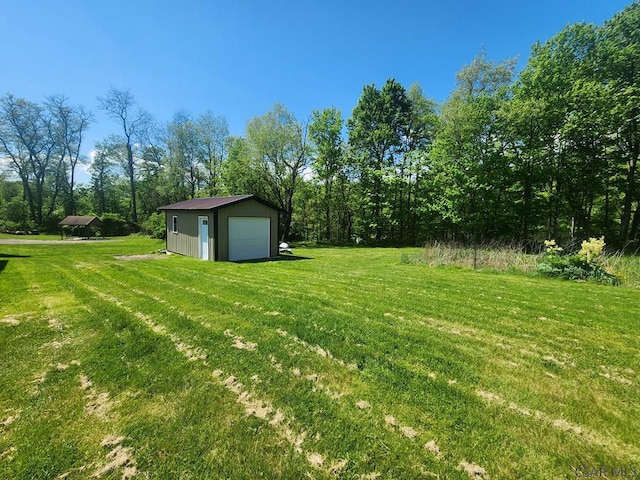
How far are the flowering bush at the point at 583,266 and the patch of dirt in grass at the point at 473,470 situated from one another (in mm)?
7714

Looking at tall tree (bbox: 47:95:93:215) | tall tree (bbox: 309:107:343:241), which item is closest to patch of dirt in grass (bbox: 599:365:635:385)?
tall tree (bbox: 309:107:343:241)

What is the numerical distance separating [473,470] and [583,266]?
8.27 m

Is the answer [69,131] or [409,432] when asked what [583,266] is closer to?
[409,432]

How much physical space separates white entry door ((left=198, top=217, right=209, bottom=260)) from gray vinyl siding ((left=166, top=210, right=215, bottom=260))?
0.24 m

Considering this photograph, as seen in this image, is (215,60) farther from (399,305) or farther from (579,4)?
(579,4)

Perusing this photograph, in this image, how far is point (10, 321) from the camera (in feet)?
12.9

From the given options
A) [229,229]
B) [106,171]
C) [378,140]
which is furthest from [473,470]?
[106,171]

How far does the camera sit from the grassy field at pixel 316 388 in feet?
5.67

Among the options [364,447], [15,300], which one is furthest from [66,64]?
[364,447]

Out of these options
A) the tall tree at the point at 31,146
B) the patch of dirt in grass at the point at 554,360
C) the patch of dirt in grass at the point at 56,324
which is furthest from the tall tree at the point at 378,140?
the tall tree at the point at 31,146

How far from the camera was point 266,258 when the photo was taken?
1149 cm

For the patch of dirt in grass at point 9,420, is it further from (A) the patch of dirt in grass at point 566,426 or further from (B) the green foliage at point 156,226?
(B) the green foliage at point 156,226

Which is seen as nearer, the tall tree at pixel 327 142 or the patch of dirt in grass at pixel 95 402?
the patch of dirt in grass at pixel 95 402

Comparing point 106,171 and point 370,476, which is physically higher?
point 106,171
